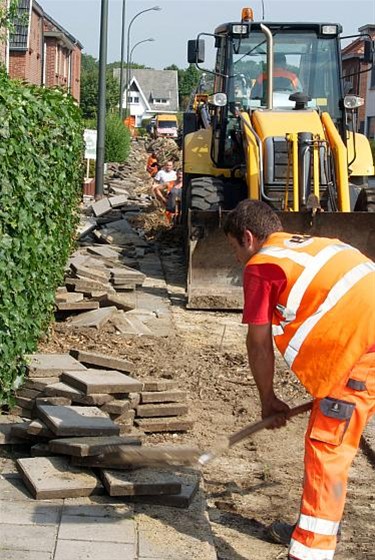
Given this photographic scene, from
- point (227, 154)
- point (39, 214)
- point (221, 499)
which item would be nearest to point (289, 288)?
point (221, 499)

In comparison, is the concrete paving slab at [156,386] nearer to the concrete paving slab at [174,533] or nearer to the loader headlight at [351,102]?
the concrete paving slab at [174,533]

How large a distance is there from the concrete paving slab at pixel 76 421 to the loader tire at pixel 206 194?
6.38m

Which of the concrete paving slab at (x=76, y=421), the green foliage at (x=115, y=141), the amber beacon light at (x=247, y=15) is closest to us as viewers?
the concrete paving slab at (x=76, y=421)

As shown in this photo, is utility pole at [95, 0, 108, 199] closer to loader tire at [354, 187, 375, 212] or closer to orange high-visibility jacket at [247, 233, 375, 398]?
loader tire at [354, 187, 375, 212]

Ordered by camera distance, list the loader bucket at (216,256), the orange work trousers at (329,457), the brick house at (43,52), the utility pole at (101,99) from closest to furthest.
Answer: the orange work trousers at (329,457)
the loader bucket at (216,256)
the utility pole at (101,99)
the brick house at (43,52)

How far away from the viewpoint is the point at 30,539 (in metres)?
4.73

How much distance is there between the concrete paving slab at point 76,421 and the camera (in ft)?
18.3

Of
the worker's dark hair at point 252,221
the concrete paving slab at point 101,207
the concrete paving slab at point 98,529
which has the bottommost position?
the concrete paving slab at point 98,529

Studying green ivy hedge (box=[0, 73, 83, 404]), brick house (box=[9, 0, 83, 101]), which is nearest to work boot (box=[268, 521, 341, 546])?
green ivy hedge (box=[0, 73, 83, 404])

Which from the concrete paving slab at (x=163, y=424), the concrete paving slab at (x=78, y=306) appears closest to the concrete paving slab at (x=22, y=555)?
the concrete paving slab at (x=163, y=424)

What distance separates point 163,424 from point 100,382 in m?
0.60

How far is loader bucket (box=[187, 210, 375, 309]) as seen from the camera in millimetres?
11391

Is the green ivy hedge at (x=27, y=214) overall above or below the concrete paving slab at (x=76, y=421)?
above

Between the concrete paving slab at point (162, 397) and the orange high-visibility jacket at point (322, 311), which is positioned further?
the concrete paving slab at point (162, 397)
